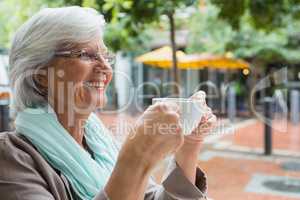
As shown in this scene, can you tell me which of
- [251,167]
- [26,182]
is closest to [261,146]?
[251,167]

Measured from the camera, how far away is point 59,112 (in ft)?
2.93

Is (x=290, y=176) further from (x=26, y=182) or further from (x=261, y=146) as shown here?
(x=26, y=182)

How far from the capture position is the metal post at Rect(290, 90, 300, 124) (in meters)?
7.55

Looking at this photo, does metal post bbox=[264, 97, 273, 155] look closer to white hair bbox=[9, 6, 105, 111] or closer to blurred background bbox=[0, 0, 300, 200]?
blurred background bbox=[0, 0, 300, 200]

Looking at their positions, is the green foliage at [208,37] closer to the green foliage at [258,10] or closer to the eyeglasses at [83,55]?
the green foliage at [258,10]

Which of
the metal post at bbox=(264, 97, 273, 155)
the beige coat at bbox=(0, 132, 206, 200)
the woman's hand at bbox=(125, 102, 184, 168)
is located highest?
the woman's hand at bbox=(125, 102, 184, 168)

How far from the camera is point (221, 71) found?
8.30 metres

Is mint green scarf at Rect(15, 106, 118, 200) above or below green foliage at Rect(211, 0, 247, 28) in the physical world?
below

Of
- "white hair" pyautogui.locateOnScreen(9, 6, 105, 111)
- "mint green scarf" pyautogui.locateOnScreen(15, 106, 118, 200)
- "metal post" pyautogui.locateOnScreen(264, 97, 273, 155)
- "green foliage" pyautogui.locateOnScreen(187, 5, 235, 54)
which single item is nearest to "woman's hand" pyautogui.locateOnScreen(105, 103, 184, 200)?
"mint green scarf" pyautogui.locateOnScreen(15, 106, 118, 200)

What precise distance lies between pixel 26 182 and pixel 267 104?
4.77 meters

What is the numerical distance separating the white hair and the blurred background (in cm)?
16

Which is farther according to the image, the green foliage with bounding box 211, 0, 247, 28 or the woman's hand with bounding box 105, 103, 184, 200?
the green foliage with bounding box 211, 0, 247, 28

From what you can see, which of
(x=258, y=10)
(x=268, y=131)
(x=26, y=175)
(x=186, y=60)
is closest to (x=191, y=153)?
(x=26, y=175)

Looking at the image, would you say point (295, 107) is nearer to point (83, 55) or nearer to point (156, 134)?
point (83, 55)
